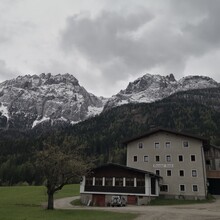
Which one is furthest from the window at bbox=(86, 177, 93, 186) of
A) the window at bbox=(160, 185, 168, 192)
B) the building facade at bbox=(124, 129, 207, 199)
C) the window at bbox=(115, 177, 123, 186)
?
the window at bbox=(160, 185, 168, 192)

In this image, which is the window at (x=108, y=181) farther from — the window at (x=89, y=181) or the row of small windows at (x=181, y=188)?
the row of small windows at (x=181, y=188)

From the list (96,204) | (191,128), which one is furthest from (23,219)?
(191,128)

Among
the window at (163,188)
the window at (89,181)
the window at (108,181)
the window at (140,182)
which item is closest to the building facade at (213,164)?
the window at (163,188)

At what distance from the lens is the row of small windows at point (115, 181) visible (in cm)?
5762

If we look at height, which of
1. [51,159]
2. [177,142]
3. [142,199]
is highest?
[177,142]

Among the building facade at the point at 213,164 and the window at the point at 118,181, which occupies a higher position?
the building facade at the point at 213,164

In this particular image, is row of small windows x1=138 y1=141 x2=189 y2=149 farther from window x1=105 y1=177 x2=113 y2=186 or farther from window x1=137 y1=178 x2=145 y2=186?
window x1=105 y1=177 x2=113 y2=186

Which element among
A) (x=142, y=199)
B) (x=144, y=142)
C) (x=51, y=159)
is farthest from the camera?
(x=144, y=142)

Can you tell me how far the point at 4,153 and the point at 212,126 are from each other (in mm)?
129614

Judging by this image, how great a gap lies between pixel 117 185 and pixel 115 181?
855 mm

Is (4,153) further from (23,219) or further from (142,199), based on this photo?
(23,219)

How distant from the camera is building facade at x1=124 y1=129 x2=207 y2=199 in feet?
206

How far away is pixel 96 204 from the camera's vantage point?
5697 centimetres

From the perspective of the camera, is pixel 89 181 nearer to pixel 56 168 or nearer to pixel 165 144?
pixel 56 168
